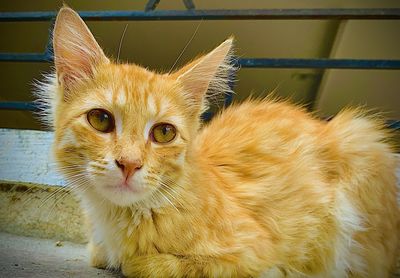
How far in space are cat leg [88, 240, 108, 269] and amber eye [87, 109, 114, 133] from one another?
373mm

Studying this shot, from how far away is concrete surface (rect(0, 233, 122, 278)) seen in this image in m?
1.09

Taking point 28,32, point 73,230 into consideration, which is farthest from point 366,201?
point 28,32

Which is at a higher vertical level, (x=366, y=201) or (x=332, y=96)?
(x=332, y=96)

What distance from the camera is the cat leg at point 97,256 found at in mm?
1221

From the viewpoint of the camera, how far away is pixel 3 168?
1805mm

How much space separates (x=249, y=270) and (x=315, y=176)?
0.40 metres

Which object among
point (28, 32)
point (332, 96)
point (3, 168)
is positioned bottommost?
point (3, 168)

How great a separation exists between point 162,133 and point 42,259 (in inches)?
21.4

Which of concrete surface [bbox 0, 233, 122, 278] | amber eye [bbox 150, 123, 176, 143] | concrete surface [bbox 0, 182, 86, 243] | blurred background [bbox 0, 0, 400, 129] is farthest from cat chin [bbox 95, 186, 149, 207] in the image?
blurred background [bbox 0, 0, 400, 129]

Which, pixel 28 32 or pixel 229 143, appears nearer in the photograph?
pixel 229 143

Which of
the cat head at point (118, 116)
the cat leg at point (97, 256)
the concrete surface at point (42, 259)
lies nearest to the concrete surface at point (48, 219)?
the concrete surface at point (42, 259)

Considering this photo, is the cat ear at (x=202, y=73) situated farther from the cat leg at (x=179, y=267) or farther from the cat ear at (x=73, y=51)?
the cat leg at (x=179, y=267)

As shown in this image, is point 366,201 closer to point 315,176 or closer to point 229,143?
point 315,176

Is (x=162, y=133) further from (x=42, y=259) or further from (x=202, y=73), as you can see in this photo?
(x=42, y=259)
